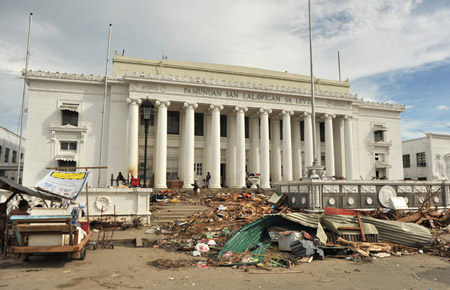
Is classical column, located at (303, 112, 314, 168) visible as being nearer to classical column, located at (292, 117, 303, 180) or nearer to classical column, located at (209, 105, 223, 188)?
classical column, located at (292, 117, 303, 180)

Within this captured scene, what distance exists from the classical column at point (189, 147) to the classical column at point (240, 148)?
14.5ft

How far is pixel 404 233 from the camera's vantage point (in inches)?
370

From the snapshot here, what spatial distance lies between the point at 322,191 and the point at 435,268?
5711 millimetres

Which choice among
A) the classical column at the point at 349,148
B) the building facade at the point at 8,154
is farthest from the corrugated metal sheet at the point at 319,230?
the building facade at the point at 8,154

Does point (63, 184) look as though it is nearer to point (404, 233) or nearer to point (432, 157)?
point (404, 233)

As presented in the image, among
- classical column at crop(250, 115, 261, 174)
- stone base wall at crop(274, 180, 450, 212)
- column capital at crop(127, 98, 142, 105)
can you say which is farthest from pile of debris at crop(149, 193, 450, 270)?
classical column at crop(250, 115, 261, 174)

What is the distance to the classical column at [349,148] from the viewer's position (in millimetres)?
31672

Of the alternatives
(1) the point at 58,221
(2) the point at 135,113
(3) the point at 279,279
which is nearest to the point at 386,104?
(2) the point at 135,113

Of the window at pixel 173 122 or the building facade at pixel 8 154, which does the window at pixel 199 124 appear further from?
the building facade at pixel 8 154

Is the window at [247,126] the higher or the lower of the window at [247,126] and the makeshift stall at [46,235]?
the higher

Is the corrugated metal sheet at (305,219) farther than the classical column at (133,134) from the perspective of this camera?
No

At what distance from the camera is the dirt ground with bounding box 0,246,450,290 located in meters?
5.99

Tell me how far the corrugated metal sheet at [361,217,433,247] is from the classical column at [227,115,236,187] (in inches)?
784

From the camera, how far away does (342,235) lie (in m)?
9.32
